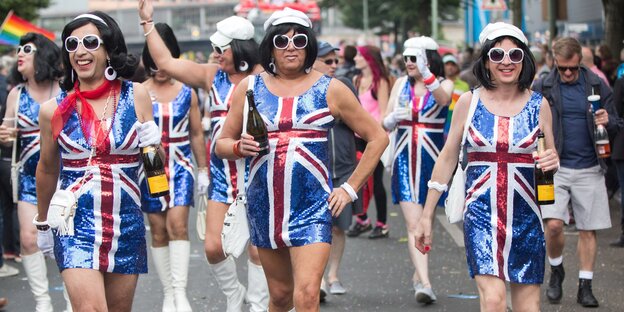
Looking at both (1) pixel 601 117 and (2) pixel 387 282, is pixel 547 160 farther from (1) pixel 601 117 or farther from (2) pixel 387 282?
(2) pixel 387 282

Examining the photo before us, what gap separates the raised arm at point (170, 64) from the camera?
24.1ft

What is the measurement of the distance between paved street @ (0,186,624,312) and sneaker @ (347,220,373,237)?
0.44 m

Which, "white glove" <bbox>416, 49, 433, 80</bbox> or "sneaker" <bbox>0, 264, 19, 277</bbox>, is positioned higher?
"white glove" <bbox>416, 49, 433, 80</bbox>

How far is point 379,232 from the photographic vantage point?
13.4 m

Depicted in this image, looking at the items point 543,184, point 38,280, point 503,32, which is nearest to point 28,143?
point 38,280

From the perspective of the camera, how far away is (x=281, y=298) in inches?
253

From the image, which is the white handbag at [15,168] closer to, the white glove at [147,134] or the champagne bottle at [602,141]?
the white glove at [147,134]

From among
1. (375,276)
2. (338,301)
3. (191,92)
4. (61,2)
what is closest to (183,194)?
(191,92)

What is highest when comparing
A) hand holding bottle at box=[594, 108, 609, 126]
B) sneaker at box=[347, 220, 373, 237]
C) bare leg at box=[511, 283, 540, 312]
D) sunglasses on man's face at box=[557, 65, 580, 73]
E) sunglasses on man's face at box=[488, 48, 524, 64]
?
sunglasses on man's face at box=[488, 48, 524, 64]

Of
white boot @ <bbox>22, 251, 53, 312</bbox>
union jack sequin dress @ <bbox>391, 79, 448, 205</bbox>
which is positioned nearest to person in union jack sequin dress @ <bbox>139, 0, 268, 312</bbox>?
white boot @ <bbox>22, 251, 53, 312</bbox>

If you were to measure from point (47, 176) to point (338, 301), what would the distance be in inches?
148

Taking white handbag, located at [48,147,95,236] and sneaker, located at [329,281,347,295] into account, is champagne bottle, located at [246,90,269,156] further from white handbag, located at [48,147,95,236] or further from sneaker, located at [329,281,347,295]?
sneaker, located at [329,281,347,295]

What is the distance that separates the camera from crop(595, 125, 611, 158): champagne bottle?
890 cm

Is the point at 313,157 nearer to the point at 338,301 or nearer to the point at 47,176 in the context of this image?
the point at 47,176
